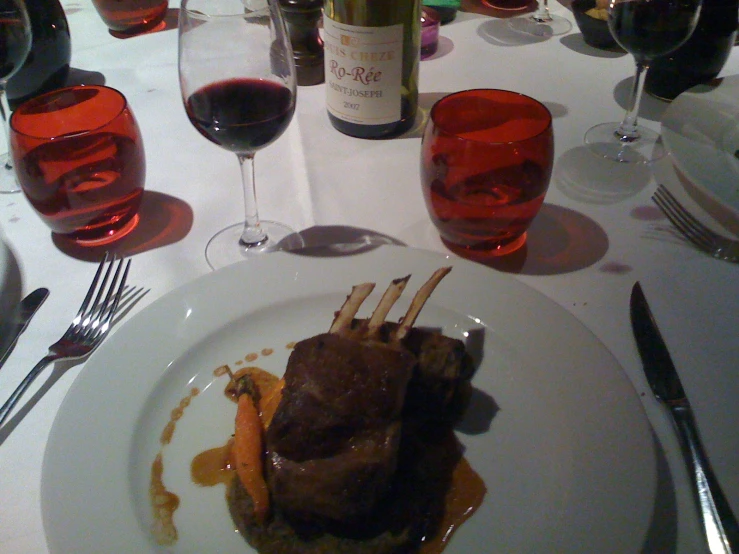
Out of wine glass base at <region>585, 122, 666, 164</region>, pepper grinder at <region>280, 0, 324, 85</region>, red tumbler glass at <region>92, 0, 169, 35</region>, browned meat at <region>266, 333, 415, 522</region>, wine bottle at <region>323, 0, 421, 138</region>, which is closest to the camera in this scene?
browned meat at <region>266, 333, 415, 522</region>

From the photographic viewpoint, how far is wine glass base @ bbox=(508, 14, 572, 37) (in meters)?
1.49

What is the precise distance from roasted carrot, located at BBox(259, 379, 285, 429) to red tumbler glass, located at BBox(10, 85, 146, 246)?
393 mm

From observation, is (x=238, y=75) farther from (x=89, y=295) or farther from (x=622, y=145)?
(x=622, y=145)

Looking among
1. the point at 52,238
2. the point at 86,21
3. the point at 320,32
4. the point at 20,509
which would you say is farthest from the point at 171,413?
the point at 86,21

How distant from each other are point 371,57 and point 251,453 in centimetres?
65

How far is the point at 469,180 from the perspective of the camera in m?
0.80

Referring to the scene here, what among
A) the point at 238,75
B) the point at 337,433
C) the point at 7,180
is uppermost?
the point at 238,75

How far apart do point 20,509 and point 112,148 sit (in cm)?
47

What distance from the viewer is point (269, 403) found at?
642mm

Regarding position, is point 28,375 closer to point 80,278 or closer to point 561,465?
point 80,278

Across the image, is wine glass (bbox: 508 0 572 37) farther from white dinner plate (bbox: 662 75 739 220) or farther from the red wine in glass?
the red wine in glass

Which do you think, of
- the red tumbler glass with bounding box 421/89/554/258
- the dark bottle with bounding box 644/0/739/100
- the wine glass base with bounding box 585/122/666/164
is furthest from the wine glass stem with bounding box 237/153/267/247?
the dark bottle with bounding box 644/0/739/100

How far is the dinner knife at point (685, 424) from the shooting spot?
0.52 meters

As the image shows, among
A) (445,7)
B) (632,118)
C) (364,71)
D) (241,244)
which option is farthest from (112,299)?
(445,7)
